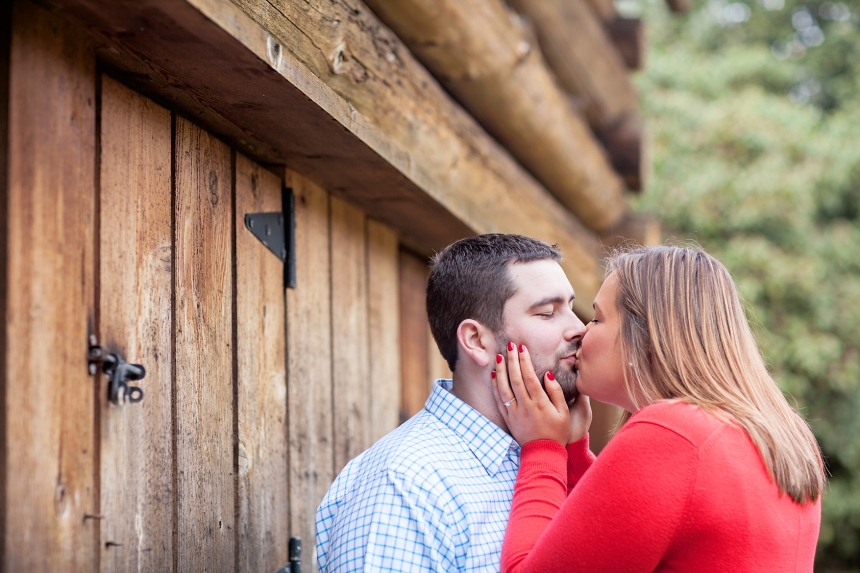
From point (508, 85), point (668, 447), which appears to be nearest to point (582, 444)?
point (668, 447)

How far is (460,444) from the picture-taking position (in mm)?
1763

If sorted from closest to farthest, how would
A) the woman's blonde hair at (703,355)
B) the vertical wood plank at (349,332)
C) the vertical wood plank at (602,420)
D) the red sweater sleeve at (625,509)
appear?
the red sweater sleeve at (625,509) < the woman's blonde hair at (703,355) < the vertical wood plank at (349,332) < the vertical wood plank at (602,420)

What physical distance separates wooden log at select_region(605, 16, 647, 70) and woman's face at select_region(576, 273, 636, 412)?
3.45 meters

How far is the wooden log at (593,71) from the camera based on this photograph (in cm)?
385

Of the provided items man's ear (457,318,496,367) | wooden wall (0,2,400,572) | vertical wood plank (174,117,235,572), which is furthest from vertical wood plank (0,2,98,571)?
man's ear (457,318,496,367)

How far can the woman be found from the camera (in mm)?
1363

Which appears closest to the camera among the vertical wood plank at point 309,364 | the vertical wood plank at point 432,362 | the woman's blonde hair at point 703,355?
the woman's blonde hair at point 703,355

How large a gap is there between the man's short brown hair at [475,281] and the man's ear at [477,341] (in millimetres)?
17

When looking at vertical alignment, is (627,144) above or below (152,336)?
above

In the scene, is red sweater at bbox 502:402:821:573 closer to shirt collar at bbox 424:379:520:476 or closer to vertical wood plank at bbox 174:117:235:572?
shirt collar at bbox 424:379:520:476

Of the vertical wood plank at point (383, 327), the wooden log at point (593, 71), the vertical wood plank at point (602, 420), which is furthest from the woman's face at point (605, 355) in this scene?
the vertical wood plank at point (602, 420)

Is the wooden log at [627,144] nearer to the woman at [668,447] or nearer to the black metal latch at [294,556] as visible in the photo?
the woman at [668,447]

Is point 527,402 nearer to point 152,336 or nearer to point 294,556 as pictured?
point 294,556

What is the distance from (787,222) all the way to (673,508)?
7201 mm
